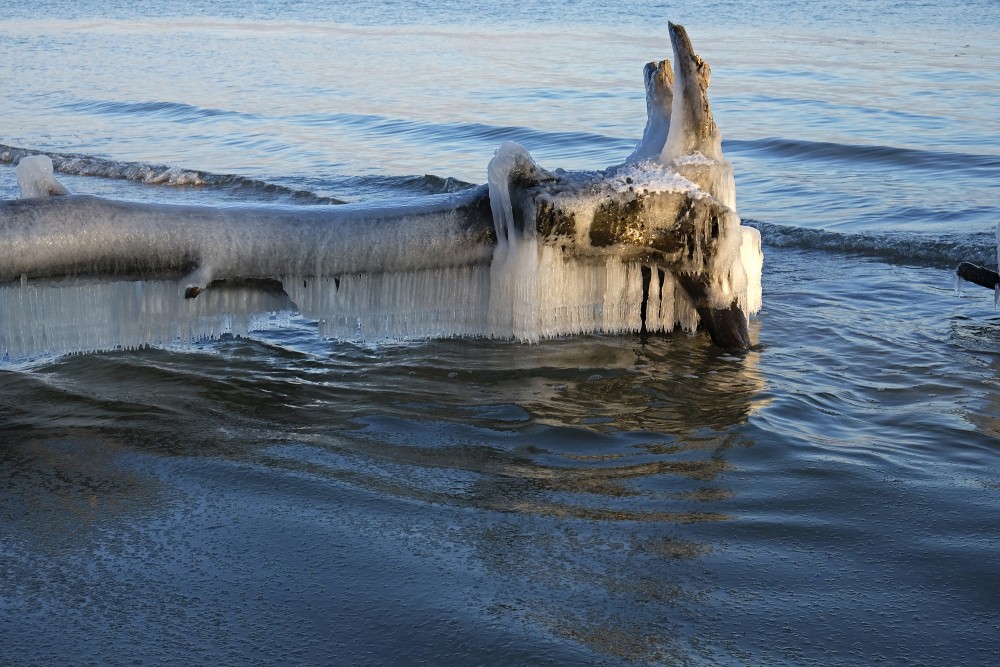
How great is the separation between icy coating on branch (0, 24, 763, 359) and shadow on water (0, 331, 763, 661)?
0.81 ft

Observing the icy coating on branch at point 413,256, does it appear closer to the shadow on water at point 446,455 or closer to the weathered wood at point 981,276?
the shadow on water at point 446,455

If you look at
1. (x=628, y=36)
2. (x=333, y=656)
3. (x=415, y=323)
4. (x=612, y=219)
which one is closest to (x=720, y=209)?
(x=612, y=219)

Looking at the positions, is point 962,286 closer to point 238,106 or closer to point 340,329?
point 340,329

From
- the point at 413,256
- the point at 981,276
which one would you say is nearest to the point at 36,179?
the point at 413,256

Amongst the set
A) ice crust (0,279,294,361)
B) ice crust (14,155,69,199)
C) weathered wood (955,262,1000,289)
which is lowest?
ice crust (0,279,294,361)

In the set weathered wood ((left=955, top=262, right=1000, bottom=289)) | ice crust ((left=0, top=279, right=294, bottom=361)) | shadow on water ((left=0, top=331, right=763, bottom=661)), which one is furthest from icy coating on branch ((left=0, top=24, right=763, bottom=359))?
weathered wood ((left=955, top=262, right=1000, bottom=289))

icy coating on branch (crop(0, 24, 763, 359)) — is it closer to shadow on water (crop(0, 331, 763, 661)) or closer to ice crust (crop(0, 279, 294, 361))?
ice crust (crop(0, 279, 294, 361))

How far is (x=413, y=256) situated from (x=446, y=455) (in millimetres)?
1219

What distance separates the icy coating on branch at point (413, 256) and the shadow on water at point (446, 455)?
0.25 meters

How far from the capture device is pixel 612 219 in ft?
18.1

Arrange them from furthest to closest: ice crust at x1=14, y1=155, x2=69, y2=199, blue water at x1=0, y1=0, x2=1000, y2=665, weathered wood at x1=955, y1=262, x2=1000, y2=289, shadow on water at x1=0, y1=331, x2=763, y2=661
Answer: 1. weathered wood at x1=955, y1=262, x2=1000, y2=289
2. ice crust at x1=14, y1=155, x2=69, y2=199
3. shadow on water at x1=0, y1=331, x2=763, y2=661
4. blue water at x1=0, y1=0, x2=1000, y2=665

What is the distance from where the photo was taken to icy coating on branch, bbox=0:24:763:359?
5.08m

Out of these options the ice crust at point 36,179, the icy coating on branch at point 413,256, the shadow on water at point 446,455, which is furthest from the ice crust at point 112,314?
the ice crust at point 36,179

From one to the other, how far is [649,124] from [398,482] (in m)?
2.76
